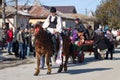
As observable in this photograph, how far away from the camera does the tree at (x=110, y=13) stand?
240 feet

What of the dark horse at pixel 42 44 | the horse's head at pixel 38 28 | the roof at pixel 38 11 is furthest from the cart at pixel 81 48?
the roof at pixel 38 11

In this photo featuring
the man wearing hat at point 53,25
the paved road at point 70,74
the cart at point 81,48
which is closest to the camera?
the paved road at point 70,74

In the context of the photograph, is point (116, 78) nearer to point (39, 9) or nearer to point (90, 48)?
point (90, 48)

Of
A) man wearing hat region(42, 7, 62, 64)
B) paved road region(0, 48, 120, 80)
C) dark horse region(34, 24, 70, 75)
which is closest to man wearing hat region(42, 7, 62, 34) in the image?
man wearing hat region(42, 7, 62, 64)

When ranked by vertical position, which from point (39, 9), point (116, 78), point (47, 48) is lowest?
point (116, 78)

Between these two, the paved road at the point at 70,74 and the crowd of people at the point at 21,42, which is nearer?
the paved road at the point at 70,74

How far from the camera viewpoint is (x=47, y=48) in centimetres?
1566

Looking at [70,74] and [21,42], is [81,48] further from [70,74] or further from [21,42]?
[70,74]

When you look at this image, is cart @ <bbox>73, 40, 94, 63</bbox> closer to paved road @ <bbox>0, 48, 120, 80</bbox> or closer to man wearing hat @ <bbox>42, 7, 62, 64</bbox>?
paved road @ <bbox>0, 48, 120, 80</bbox>

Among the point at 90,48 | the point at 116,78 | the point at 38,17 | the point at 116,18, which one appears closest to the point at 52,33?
the point at 116,78

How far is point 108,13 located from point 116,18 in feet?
12.7

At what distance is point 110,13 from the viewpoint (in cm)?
7638

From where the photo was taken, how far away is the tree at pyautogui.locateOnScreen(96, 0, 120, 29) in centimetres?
7306

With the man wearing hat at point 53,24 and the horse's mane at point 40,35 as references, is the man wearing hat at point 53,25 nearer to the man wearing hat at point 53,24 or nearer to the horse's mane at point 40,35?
the man wearing hat at point 53,24
